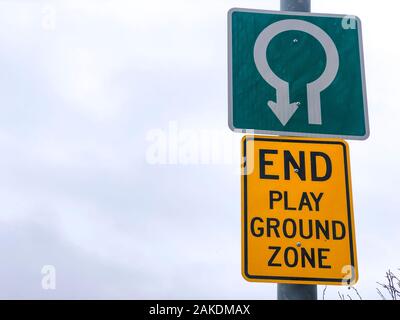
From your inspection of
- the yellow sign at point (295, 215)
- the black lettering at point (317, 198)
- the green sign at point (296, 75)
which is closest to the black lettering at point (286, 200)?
the yellow sign at point (295, 215)

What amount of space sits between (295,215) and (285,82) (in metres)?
0.70

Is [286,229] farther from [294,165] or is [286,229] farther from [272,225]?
[294,165]

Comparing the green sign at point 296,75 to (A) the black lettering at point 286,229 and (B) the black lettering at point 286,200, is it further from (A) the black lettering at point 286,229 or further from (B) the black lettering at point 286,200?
(A) the black lettering at point 286,229

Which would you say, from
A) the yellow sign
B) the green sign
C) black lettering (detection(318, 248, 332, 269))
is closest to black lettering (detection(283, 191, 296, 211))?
the yellow sign

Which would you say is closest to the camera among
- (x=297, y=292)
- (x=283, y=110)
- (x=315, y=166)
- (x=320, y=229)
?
(x=297, y=292)

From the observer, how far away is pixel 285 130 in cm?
306

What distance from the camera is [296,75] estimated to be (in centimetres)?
319

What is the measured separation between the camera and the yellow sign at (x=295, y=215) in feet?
9.18

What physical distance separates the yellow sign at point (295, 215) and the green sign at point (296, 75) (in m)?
0.15

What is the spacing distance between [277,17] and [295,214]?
3.50 ft

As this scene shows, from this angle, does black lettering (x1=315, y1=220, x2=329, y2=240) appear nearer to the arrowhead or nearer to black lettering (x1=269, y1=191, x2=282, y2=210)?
black lettering (x1=269, y1=191, x2=282, y2=210)

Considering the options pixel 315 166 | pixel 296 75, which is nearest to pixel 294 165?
pixel 315 166
